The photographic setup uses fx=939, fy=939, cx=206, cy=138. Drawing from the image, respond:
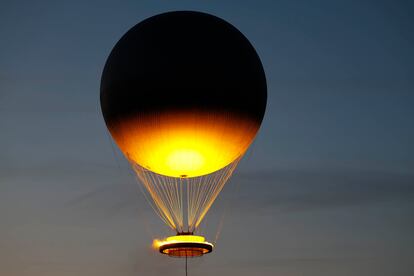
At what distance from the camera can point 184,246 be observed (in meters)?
45.1

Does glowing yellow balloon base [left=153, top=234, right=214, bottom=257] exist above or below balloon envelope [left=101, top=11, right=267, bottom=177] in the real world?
below

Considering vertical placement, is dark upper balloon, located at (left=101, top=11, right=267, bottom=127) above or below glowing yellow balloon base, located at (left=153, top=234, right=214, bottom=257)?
above

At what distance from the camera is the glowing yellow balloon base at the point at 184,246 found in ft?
148

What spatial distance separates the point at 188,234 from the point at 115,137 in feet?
19.5

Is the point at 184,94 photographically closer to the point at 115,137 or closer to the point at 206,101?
the point at 206,101

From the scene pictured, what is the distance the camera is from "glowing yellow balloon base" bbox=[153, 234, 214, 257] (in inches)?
1779

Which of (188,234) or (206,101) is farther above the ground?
(206,101)

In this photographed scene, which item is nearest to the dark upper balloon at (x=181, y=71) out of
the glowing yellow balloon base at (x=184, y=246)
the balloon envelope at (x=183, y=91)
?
the balloon envelope at (x=183, y=91)

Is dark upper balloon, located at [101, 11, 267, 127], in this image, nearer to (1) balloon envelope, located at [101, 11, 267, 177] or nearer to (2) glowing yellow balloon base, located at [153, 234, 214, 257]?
(1) balloon envelope, located at [101, 11, 267, 177]

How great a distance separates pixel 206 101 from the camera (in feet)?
141

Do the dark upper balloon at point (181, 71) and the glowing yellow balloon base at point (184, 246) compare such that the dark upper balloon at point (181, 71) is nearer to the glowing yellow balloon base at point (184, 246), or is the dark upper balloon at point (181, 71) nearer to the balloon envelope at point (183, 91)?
the balloon envelope at point (183, 91)

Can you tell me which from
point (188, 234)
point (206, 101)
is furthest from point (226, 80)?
point (188, 234)

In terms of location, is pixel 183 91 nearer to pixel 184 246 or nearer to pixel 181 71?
pixel 181 71

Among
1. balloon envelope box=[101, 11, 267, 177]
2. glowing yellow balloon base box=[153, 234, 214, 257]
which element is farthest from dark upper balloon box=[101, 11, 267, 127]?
glowing yellow balloon base box=[153, 234, 214, 257]
